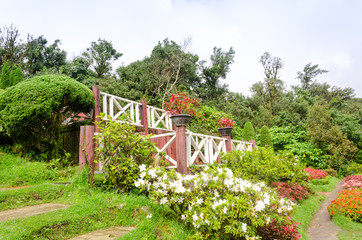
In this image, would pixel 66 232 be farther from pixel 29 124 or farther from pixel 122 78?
pixel 122 78

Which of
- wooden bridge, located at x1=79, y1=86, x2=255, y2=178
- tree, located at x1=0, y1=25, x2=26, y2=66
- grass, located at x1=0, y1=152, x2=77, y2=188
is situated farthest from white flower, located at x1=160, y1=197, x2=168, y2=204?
tree, located at x1=0, y1=25, x2=26, y2=66

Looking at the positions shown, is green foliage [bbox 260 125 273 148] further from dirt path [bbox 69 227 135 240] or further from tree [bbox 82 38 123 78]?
tree [bbox 82 38 123 78]

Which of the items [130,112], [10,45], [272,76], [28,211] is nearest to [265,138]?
[130,112]

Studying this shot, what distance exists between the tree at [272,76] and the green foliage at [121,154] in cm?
2523

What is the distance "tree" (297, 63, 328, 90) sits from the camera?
101 feet

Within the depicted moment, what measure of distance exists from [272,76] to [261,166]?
2444cm

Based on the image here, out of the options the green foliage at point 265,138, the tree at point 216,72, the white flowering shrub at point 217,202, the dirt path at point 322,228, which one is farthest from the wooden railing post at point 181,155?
the tree at point 216,72

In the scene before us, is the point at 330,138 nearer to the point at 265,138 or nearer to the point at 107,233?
the point at 265,138

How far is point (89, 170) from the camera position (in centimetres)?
383

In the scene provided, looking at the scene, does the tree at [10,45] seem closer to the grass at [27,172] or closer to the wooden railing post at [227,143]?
the grass at [27,172]

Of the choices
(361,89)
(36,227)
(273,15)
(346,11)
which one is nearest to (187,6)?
(273,15)

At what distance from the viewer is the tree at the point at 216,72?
25.5 metres

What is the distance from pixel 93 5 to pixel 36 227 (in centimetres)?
663

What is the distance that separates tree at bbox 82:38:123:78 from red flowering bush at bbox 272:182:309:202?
69.4 feet
